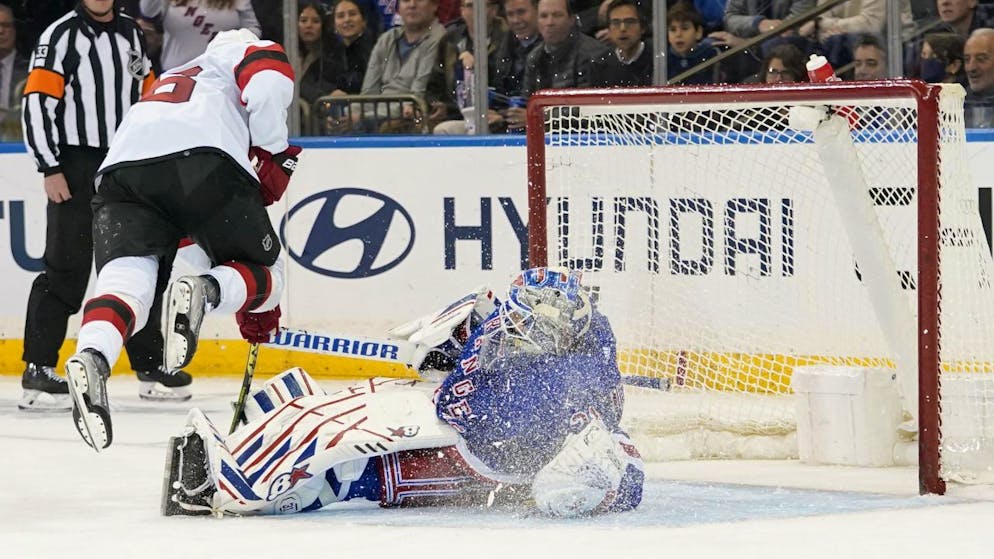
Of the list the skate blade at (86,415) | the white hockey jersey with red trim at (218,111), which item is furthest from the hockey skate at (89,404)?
the white hockey jersey with red trim at (218,111)

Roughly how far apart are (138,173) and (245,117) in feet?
0.95

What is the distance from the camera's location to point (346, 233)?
20.4 ft

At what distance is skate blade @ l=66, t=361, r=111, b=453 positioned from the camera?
11.5 ft

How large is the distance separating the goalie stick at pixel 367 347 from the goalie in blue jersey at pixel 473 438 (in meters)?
0.20

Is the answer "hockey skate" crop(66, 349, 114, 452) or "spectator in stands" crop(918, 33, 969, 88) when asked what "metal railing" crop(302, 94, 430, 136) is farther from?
"hockey skate" crop(66, 349, 114, 452)

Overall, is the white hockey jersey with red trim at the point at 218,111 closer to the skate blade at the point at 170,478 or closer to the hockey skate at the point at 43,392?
the skate blade at the point at 170,478

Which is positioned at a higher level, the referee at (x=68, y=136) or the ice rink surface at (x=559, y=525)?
the referee at (x=68, y=136)

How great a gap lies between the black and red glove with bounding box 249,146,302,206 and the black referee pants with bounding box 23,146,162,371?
1.58 meters

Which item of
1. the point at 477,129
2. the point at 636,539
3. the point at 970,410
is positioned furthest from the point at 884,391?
the point at 477,129

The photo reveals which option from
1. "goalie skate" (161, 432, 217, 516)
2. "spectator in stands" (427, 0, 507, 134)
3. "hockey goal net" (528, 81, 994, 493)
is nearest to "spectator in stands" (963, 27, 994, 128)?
"hockey goal net" (528, 81, 994, 493)

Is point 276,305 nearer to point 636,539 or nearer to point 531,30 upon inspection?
point 636,539

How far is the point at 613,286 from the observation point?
4797mm

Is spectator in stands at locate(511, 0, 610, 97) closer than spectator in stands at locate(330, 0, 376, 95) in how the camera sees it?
Yes

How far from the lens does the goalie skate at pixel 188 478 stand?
354 centimetres
